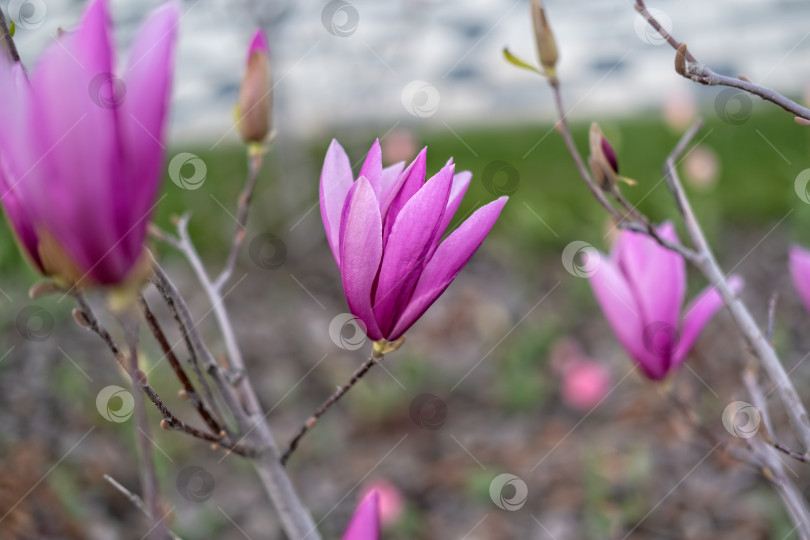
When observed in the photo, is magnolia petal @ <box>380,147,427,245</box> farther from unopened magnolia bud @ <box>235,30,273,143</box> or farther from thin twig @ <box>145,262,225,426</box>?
unopened magnolia bud @ <box>235,30,273,143</box>

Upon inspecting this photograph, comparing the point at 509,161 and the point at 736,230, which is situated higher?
the point at 736,230

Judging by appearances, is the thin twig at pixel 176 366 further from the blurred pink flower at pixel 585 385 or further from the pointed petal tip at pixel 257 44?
the blurred pink flower at pixel 585 385

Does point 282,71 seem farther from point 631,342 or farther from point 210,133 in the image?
point 631,342

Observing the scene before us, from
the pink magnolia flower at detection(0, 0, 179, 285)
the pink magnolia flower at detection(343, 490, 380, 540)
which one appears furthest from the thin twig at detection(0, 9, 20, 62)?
the pink magnolia flower at detection(343, 490, 380, 540)

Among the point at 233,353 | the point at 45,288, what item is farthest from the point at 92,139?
the point at 233,353

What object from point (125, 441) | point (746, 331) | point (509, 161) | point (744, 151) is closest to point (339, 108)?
point (509, 161)

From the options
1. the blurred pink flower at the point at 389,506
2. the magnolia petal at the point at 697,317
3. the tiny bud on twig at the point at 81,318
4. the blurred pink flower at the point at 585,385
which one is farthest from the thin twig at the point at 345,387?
the blurred pink flower at the point at 585,385

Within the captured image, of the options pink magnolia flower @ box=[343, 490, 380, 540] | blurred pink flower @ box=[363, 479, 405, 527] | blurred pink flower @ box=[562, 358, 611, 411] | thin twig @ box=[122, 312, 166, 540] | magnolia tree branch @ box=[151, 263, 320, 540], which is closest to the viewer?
thin twig @ box=[122, 312, 166, 540]
